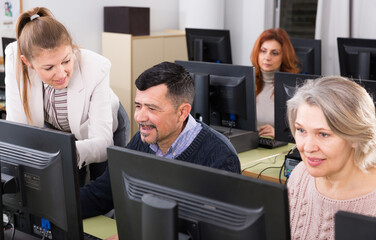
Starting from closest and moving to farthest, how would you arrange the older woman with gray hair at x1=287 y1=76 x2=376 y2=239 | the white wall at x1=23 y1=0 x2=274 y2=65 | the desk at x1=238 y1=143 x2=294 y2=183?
the older woman with gray hair at x1=287 y1=76 x2=376 y2=239 < the desk at x1=238 y1=143 x2=294 y2=183 < the white wall at x1=23 y1=0 x2=274 y2=65

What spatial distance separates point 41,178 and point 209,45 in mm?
3310

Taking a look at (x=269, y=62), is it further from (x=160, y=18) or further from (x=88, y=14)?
(x=160, y=18)

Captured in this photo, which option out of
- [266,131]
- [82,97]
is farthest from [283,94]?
[82,97]

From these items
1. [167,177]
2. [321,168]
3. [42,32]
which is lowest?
[321,168]

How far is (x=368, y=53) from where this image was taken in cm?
375

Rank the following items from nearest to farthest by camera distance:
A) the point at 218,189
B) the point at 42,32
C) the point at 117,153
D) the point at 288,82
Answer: the point at 218,189 → the point at 117,153 → the point at 42,32 → the point at 288,82

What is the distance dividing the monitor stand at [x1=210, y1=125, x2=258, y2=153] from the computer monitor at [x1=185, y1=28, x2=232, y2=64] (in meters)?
1.52

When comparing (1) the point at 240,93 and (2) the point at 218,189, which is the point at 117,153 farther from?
(1) the point at 240,93

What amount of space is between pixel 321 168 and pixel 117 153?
2.12 ft

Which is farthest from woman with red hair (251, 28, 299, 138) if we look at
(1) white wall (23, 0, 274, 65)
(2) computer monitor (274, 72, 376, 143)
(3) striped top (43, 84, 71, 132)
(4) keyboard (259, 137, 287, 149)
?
(1) white wall (23, 0, 274, 65)

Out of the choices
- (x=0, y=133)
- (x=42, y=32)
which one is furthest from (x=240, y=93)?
(x=0, y=133)

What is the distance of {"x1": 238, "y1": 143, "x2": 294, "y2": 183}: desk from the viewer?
266cm

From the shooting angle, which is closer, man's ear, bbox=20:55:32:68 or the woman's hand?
man's ear, bbox=20:55:32:68

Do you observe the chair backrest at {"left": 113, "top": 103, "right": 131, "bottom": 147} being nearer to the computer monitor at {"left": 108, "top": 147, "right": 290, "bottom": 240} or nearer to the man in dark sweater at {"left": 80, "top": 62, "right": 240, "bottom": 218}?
the man in dark sweater at {"left": 80, "top": 62, "right": 240, "bottom": 218}
